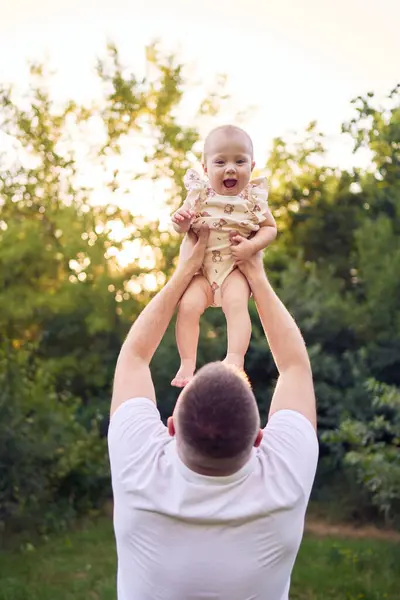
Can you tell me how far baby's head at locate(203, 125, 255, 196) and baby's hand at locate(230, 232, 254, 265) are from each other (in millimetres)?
225

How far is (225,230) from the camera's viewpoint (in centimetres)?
289

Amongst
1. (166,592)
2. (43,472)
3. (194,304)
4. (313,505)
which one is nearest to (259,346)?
(313,505)

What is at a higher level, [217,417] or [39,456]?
[217,417]

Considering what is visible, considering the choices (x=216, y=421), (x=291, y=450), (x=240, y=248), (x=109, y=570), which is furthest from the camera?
(x=109, y=570)

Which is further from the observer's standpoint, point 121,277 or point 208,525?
point 121,277

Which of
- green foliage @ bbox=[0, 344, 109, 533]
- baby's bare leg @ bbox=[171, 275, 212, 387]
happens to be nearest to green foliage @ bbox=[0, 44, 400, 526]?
green foliage @ bbox=[0, 344, 109, 533]

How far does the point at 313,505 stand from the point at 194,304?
10386 mm

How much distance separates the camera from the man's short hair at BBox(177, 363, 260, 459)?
1677 mm

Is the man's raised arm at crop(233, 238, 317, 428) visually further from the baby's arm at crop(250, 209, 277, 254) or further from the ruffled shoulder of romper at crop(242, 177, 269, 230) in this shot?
the ruffled shoulder of romper at crop(242, 177, 269, 230)

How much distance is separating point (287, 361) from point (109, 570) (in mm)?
8379

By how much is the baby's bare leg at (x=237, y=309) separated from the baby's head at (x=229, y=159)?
13.0 inches

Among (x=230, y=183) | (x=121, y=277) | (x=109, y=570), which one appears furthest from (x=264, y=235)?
(x=121, y=277)

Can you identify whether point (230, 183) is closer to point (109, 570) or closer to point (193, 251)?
point (193, 251)

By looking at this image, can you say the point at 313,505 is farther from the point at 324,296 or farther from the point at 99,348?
the point at 99,348
